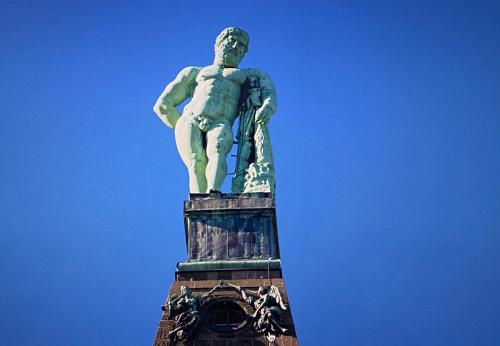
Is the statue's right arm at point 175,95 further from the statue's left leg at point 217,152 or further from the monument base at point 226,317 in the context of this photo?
the monument base at point 226,317

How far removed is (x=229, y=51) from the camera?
1764 centimetres

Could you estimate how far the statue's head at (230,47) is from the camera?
695 inches

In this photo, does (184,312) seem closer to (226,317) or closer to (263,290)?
(226,317)

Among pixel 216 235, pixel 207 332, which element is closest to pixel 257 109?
pixel 216 235

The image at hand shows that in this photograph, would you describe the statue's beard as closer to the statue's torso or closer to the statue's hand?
the statue's torso

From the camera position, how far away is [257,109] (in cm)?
1702

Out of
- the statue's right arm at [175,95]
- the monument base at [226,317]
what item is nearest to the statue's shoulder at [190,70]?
the statue's right arm at [175,95]

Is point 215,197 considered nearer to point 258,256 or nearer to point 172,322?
point 258,256

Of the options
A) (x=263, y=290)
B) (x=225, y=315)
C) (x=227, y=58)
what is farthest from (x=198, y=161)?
(x=225, y=315)

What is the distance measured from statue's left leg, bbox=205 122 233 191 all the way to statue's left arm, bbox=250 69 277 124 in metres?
0.74

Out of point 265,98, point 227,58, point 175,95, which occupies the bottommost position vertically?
point 265,98

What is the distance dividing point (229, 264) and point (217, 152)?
294 centimetres

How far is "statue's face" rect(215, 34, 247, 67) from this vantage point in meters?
17.6

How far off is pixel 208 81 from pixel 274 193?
3.21 metres
